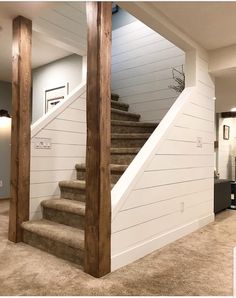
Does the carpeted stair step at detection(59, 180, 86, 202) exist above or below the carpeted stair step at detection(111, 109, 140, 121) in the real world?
below

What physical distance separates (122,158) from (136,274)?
1.40 metres

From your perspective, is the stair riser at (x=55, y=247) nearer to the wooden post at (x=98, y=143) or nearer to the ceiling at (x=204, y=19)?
the wooden post at (x=98, y=143)

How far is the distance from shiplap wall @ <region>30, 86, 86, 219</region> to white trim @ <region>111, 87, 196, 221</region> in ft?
3.99

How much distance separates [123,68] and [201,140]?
233 cm

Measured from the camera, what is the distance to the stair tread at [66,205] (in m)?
2.64

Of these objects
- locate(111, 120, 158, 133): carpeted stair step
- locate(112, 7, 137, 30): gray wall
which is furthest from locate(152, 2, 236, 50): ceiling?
locate(112, 7, 137, 30): gray wall

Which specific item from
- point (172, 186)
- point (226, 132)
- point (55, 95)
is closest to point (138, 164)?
point (172, 186)

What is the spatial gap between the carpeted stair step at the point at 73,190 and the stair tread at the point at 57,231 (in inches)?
14.2

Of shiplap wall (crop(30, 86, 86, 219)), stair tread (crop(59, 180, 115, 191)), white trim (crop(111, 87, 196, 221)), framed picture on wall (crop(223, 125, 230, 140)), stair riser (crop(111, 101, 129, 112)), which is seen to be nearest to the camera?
white trim (crop(111, 87, 196, 221))

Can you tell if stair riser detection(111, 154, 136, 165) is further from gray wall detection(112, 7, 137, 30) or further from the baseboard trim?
gray wall detection(112, 7, 137, 30)

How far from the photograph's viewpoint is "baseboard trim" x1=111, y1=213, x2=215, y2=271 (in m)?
2.23

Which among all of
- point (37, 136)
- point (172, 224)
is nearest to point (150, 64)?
point (37, 136)

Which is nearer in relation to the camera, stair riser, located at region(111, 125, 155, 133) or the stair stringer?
the stair stringer

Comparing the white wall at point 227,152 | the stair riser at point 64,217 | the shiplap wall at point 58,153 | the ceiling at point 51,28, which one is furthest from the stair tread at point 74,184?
the white wall at point 227,152
